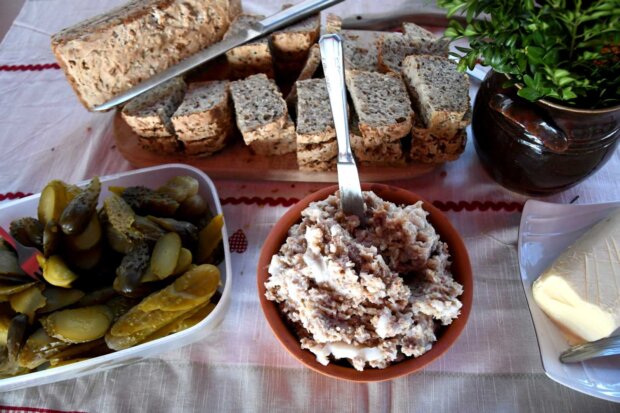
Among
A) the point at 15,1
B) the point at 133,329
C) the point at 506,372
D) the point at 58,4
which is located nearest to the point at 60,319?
the point at 133,329

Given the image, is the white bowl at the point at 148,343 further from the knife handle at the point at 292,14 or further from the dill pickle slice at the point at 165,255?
the knife handle at the point at 292,14

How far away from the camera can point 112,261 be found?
3.09 feet

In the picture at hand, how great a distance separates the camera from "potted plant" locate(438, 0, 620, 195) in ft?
2.37

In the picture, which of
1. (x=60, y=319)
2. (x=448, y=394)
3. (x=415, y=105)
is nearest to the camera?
(x=60, y=319)

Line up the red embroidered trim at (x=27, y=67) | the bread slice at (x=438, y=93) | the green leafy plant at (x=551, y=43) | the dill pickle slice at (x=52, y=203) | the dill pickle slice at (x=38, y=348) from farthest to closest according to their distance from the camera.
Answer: the red embroidered trim at (x=27, y=67) → the bread slice at (x=438, y=93) → the dill pickle slice at (x=52, y=203) → the dill pickle slice at (x=38, y=348) → the green leafy plant at (x=551, y=43)

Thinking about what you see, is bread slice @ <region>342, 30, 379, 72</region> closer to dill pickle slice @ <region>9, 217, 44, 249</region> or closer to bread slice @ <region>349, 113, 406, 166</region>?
bread slice @ <region>349, 113, 406, 166</region>

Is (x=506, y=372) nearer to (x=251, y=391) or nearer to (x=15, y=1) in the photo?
(x=251, y=391)

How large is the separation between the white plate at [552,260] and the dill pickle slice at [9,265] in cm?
100

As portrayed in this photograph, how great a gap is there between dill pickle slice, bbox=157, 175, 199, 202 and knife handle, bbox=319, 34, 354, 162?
13.7 inches

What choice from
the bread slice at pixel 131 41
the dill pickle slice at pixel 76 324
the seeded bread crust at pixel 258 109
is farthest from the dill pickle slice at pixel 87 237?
the bread slice at pixel 131 41

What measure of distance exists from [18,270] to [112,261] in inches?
6.6

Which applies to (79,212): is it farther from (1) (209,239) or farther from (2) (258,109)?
(2) (258,109)

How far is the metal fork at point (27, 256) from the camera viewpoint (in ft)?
2.89

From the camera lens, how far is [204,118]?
1.14 m
